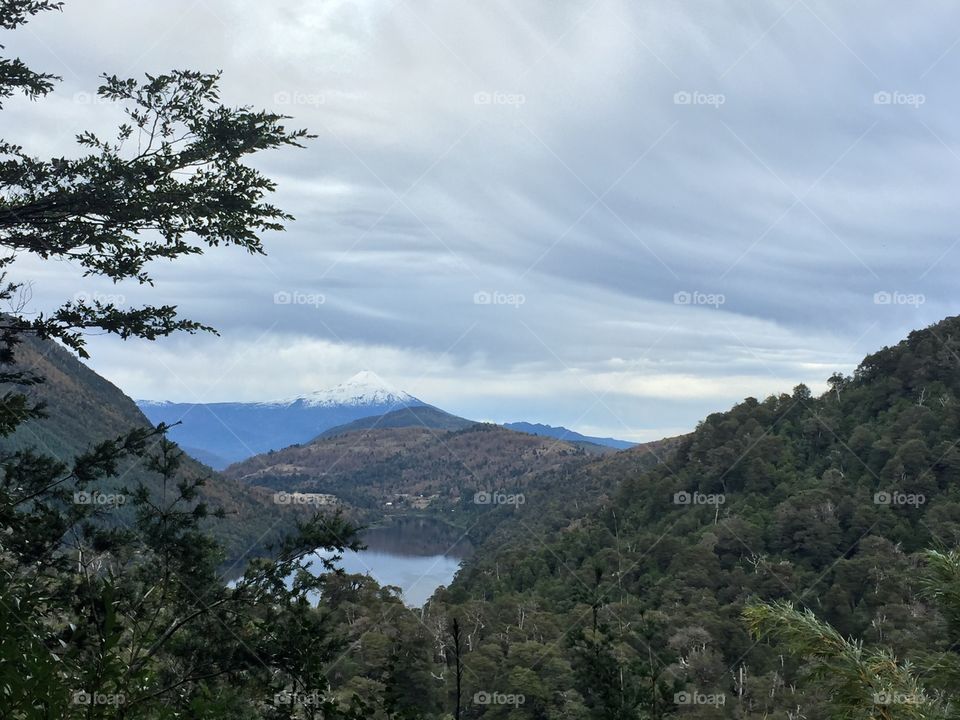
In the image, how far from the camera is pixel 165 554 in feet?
28.5

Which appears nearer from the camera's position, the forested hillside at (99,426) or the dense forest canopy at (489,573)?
the dense forest canopy at (489,573)

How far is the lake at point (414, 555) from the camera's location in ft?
361

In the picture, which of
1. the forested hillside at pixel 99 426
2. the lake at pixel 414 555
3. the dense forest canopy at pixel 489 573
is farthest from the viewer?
the lake at pixel 414 555

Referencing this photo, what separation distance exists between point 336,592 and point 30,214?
1432 inches

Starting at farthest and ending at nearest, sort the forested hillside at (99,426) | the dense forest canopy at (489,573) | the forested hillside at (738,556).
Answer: the forested hillside at (99,426), the forested hillside at (738,556), the dense forest canopy at (489,573)

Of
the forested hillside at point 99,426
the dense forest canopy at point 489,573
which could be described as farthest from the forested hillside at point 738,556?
the forested hillside at point 99,426

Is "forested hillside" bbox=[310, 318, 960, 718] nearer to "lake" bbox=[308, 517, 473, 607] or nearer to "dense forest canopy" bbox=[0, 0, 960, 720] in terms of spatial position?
"dense forest canopy" bbox=[0, 0, 960, 720]

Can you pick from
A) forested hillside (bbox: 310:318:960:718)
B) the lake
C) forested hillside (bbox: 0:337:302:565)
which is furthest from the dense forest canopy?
the lake

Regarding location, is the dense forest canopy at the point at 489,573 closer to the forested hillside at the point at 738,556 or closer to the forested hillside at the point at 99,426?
the forested hillside at the point at 738,556

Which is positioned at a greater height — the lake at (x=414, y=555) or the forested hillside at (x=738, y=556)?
the forested hillside at (x=738, y=556)

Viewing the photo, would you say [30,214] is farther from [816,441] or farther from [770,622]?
[816,441]

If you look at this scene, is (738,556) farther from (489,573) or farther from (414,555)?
(414,555)

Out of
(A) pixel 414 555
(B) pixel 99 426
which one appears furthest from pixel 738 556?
(A) pixel 414 555

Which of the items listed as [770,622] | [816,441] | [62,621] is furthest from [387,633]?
[816,441]
